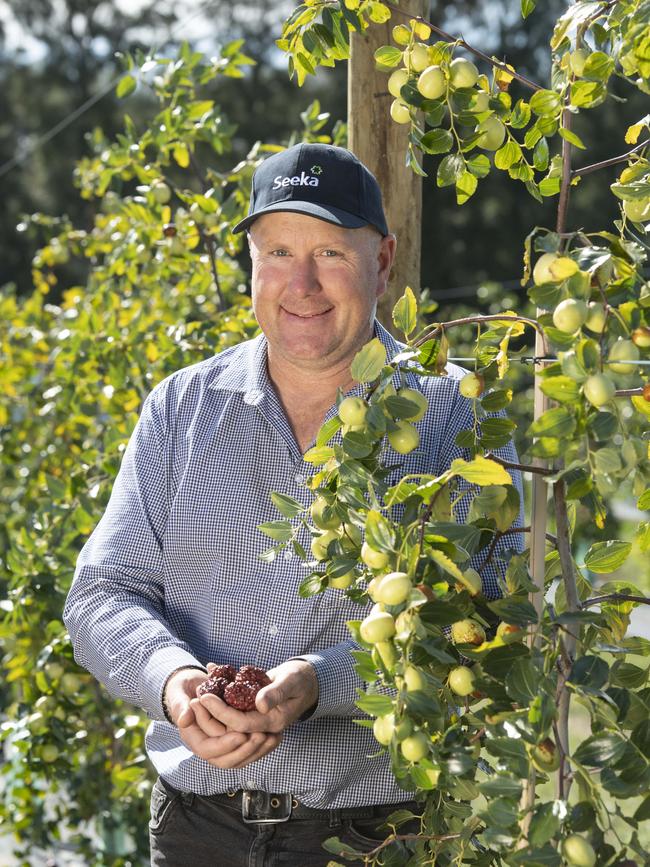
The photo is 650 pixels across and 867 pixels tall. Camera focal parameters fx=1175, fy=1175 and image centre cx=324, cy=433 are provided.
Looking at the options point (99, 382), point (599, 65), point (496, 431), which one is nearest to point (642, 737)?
point (496, 431)

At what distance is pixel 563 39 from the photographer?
1370mm

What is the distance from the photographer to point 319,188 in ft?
6.17

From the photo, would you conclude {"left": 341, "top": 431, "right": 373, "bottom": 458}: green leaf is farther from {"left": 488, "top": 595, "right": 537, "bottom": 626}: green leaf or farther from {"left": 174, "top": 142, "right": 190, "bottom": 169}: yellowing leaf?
{"left": 174, "top": 142, "right": 190, "bottom": 169}: yellowing leaf

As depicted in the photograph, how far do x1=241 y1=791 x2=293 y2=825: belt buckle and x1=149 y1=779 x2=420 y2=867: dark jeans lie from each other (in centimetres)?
1

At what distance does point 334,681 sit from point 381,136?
1.18 metres

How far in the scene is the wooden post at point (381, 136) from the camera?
239 cm

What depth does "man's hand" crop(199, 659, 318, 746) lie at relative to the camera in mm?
1629

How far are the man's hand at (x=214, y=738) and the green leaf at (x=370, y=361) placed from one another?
1.90ft

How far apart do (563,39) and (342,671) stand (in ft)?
3.08

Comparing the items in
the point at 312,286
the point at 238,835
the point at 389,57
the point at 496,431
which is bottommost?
the point at 238,835

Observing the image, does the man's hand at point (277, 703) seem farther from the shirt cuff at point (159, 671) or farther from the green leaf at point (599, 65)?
the green leaf at point (599, 65)

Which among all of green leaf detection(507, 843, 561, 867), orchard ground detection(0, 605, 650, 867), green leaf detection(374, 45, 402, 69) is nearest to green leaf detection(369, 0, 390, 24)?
green leaf detection(374, 45, 402, 69)

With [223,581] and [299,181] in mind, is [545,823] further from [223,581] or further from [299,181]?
[299,181]

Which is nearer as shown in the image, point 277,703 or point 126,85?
point 277,703
